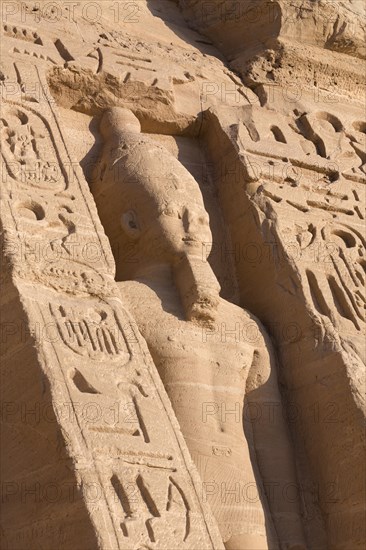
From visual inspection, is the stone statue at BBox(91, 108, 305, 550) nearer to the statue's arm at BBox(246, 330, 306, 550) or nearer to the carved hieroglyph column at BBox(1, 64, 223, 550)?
the statue's arm at BBox(246, 330, 306, 550)

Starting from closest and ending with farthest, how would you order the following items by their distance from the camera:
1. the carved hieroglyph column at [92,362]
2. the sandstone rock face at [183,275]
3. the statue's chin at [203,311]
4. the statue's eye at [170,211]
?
1. the carved hieroglyph column at [92,362]
2. the sandstone rock face at [183,275]
3. the statue's chin at [203,311]
4. the statue's eye at [170,211]

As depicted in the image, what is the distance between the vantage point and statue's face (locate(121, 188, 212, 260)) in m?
6.59

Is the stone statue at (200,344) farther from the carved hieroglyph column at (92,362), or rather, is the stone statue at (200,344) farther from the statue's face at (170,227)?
the carved hieroglyph column at (92,362)

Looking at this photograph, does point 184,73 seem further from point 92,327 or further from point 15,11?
point 92,327

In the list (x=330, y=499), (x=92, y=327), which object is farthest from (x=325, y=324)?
(x=92, y=327)

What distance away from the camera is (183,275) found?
650 cm

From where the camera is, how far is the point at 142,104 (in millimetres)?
7496

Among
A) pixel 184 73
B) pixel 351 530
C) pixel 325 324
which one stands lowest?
pixel 351 530

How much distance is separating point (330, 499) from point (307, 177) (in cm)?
202

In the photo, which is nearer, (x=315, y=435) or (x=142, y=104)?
(x=315, y=435)

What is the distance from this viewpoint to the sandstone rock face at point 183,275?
5.25 metres

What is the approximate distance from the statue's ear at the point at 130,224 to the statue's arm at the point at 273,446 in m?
0.81

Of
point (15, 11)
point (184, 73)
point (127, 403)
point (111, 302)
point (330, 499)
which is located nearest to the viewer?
point (127, 403)

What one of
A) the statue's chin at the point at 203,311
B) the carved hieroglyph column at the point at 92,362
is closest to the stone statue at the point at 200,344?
the statue's chin at the point at 203,311
